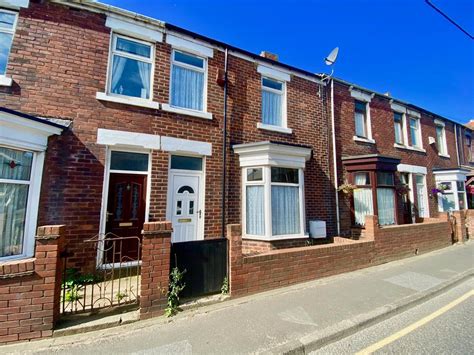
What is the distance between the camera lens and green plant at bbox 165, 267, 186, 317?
3.98m

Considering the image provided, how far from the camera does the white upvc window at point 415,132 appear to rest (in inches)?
512

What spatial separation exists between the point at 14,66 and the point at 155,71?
9.67ft

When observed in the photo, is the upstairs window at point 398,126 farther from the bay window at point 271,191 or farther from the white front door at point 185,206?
the white front door at point 185,206

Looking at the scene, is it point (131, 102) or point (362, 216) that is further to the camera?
point (362, 216)

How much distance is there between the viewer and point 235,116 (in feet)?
25.5

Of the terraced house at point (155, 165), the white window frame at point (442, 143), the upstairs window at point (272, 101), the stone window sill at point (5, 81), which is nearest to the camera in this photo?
the terraced house at point (155, 165)

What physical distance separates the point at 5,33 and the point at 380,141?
1300 centimetres

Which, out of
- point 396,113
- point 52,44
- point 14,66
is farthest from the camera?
point 396,113

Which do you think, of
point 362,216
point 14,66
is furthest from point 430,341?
point 14,66

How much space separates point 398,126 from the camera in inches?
492

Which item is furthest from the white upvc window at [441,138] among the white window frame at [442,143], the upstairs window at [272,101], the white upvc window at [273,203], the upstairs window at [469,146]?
the white upvc window at [273,203]

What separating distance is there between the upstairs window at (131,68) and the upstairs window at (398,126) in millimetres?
11497

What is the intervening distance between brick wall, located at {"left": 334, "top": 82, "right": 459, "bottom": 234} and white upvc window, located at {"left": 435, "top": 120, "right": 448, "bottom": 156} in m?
0.33

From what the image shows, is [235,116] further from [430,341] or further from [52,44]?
[430,341]
